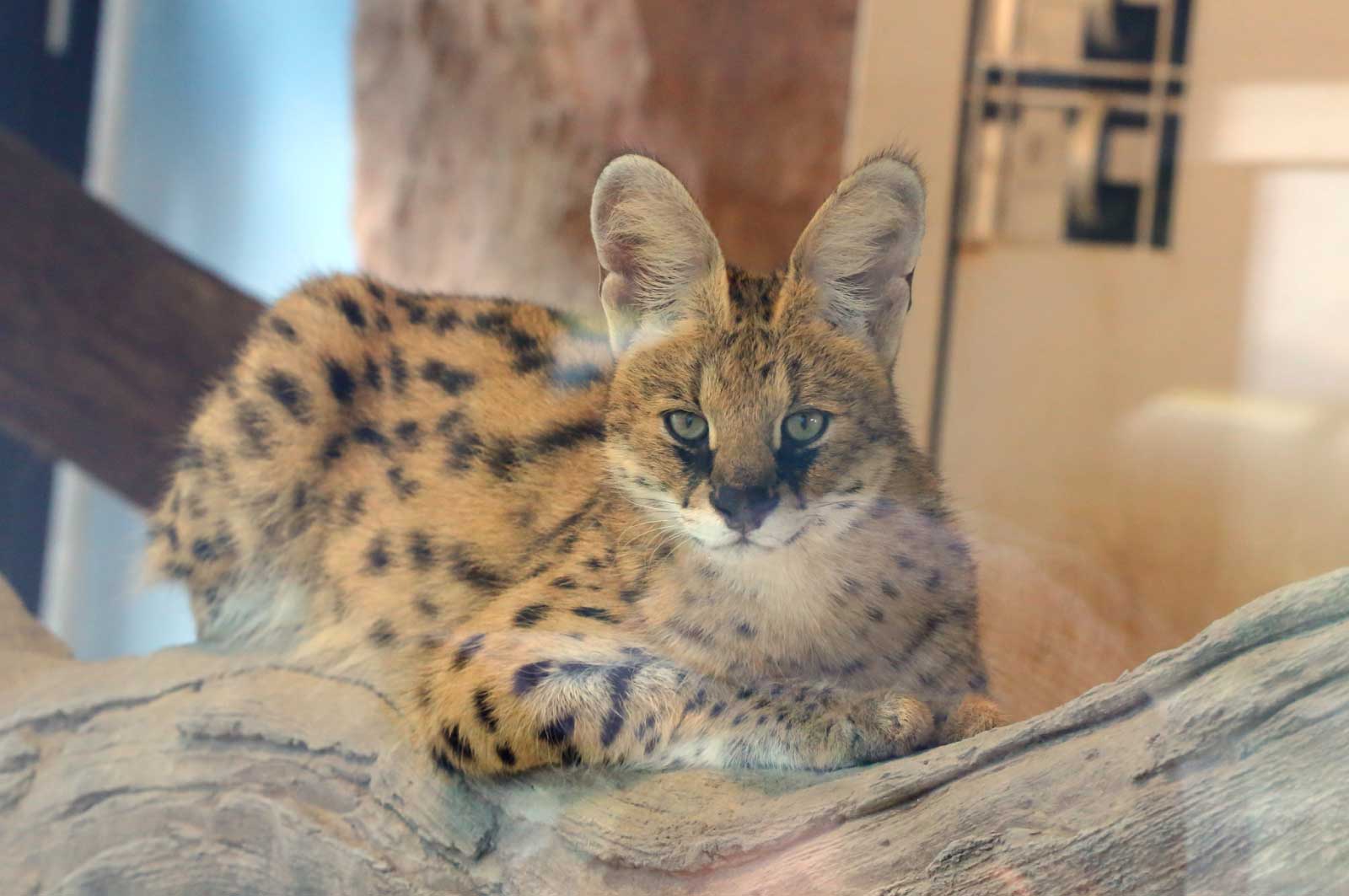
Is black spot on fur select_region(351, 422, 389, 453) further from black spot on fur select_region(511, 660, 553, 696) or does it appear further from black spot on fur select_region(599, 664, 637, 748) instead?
black spot on fur select_region(599, 664, 637, 748)

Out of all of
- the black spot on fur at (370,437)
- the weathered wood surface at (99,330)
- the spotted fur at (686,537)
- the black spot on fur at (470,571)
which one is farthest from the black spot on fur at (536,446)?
the weathered wood surface at (99,330)

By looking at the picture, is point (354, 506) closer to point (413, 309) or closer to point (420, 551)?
point (420, 551)

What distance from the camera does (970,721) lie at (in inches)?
57.8

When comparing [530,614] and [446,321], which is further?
[446,321]

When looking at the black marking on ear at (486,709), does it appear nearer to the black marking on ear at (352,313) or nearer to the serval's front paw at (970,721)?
the serval's front paw at (970,721)

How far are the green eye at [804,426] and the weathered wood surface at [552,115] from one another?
96 centimetres

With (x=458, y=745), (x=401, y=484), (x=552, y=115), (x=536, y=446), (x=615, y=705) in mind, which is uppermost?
(x=552, y=115)

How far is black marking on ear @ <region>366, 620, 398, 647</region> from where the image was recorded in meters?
2.03

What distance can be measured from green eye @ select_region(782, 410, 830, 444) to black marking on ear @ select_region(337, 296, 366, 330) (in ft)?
3.74

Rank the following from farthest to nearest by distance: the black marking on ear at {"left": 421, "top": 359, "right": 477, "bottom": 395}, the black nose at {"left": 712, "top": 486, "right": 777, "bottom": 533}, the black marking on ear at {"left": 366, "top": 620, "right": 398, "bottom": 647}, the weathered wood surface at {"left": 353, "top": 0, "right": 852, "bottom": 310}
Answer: the weathered wood surface at {"left": 353, "top": 0, "right": 852, "bottom": 310}
the black marking on ear at {"left": 421, "top": 359, "right": 477, "bottom": 395}
the black marking on ear at {"left": 366, "top": 620, "right": 398, "bottom": 647}
the black nose at {"left": 712, "top": 486, "right": 777, "bottom": 533}

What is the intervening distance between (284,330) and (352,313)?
144 mm

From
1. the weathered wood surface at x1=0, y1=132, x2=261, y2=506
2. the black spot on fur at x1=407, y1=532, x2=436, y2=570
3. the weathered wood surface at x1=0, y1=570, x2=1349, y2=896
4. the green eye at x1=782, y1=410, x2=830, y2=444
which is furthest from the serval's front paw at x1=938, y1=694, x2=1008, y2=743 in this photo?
the weathered wood surface at x1=0, y1=132, x2=261, y2=506

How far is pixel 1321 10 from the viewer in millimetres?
1593

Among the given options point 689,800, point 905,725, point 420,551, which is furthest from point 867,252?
point 420,551
